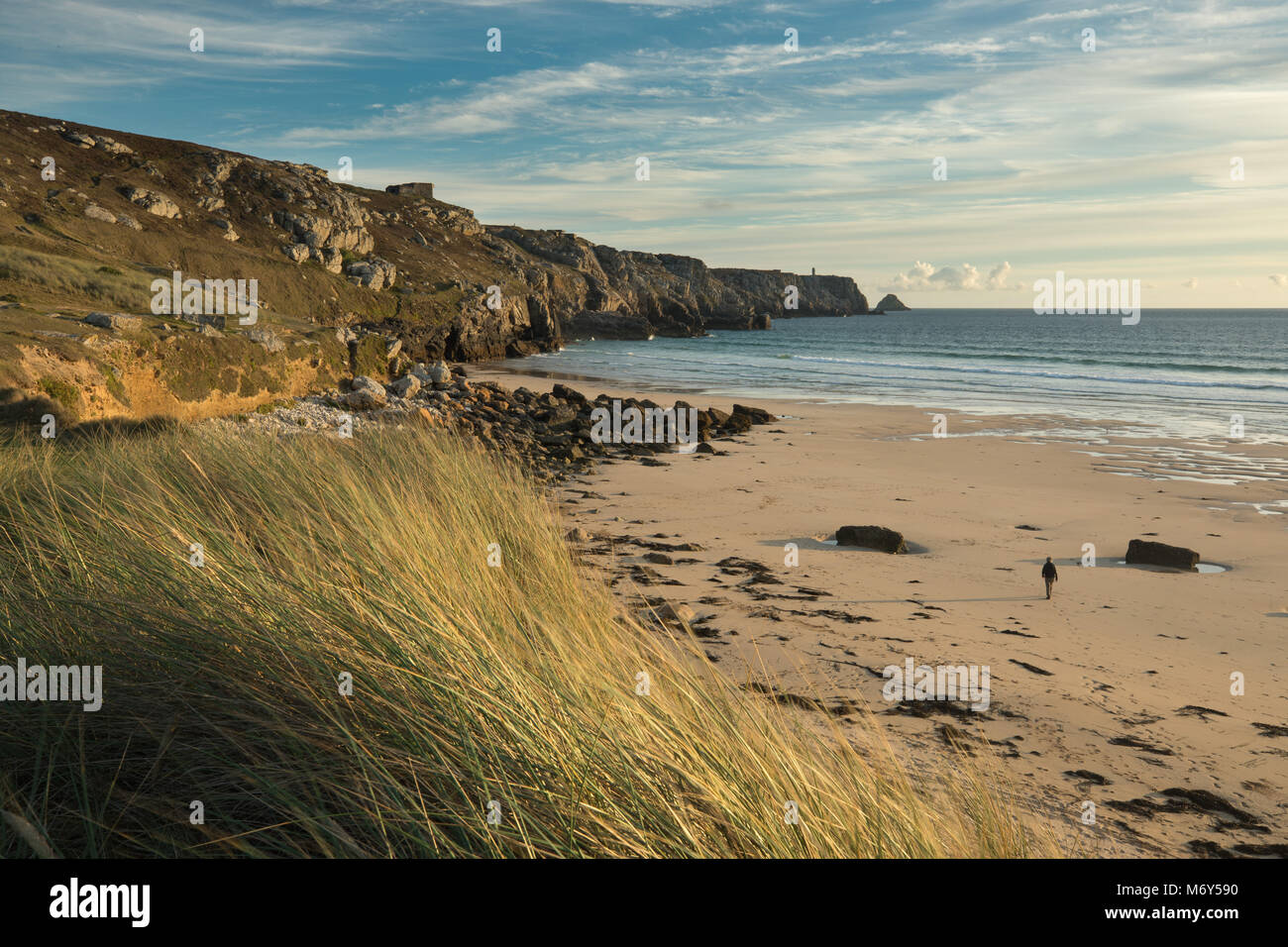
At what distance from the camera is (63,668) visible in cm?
321

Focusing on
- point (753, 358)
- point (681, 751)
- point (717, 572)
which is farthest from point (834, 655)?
point (753, 358)

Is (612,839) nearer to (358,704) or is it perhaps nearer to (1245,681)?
(358,704)

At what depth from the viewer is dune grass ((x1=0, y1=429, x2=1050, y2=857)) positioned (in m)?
2.42

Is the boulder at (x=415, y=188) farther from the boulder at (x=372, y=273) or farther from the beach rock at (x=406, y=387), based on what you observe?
the beach rock at (x=406, y=387)

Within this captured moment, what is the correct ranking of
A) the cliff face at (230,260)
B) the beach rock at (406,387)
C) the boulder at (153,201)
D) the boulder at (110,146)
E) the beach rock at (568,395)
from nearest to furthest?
the cliff face at (230,260)
the beach rock at (406,387)
the beach rock at (568,395)
the boulder at (153,201)
the boulder at (110,146)

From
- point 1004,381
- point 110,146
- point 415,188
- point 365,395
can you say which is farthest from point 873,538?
point 415,188

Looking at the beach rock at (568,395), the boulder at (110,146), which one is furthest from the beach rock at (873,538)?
the boulder at (110,146)

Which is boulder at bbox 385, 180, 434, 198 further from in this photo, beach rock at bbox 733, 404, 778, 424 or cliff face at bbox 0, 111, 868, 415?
beach rock at bbox 733, 404, 778, 424

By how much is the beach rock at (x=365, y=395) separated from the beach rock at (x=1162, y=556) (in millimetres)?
13689

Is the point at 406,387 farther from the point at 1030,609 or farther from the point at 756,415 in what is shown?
the point at 1030,609

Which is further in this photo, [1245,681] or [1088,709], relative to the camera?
[1245,681]

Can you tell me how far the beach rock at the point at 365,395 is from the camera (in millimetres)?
16484

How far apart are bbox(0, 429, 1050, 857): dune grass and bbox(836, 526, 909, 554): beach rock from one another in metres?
5.69

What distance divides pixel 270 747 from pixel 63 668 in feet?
3.95
